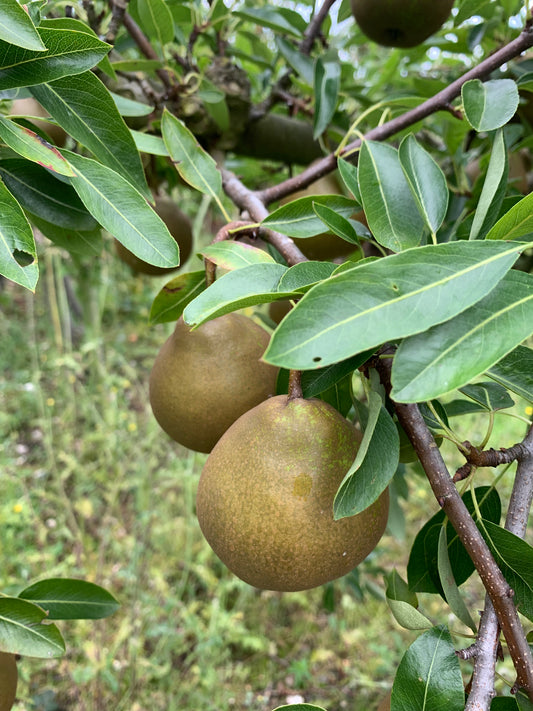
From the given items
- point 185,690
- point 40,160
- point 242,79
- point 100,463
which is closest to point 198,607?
point 185,690

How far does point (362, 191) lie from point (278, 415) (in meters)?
0.24

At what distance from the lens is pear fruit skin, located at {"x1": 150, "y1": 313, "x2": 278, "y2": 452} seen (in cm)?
62

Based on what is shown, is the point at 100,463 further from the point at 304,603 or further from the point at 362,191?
the point at 362,191

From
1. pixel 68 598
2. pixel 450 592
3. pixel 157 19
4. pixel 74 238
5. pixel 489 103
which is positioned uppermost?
pixel 157 19

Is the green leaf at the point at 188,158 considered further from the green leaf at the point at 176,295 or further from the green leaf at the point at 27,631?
the green leaf at the point at 27,631

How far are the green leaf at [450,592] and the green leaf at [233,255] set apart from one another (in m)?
0.32

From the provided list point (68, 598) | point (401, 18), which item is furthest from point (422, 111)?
point (68, 598)

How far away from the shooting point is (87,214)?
2.22 ft

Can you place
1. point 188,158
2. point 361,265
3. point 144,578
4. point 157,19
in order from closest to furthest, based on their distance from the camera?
1. point 361,265
2. point 188,158
3. point 157,19
4. point 144,578

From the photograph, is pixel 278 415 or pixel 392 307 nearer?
pixel 392 307

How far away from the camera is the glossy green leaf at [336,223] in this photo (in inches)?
22.2

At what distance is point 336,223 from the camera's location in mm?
→ 584

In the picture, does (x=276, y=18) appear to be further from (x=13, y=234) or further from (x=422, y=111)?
(x=13, y=234)

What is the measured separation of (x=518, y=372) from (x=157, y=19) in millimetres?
750
